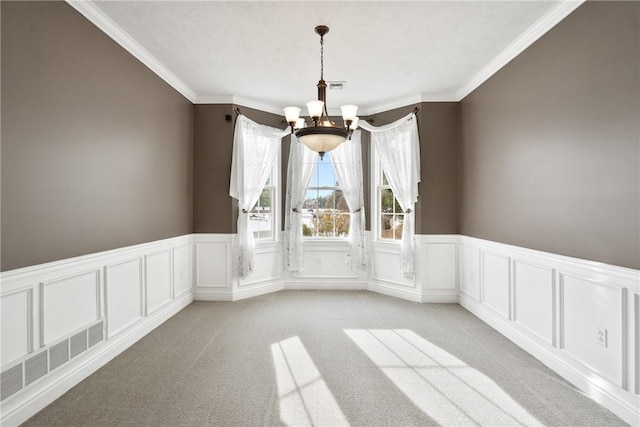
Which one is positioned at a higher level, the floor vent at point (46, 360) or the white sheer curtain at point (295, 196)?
the white sheer curtain at point (295, 196)

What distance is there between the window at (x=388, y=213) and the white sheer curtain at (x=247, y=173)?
174cm

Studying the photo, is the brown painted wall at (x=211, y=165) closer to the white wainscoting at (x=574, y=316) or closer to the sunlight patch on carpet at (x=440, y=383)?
the sunlight patch on carpet at (x=440, y=383)

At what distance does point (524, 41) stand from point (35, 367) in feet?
15.2

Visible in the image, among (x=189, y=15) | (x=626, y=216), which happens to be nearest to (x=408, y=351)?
(x=626, y=216)

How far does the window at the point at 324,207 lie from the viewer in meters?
5.65

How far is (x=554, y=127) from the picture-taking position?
9.19 feet

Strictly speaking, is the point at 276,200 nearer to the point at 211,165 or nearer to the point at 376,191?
the point at 211,165

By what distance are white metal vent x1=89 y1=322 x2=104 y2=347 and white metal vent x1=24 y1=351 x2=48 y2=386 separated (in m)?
0.44

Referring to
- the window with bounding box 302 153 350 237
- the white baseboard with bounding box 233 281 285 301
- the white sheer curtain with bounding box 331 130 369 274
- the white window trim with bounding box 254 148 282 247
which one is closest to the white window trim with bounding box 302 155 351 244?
the window with bounding box 302 153 350 237

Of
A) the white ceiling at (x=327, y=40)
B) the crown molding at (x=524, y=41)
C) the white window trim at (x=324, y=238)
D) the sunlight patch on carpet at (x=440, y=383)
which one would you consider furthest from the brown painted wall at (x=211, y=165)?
the crown molding at (x=524, y=41)

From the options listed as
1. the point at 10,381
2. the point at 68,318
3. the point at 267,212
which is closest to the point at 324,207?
the point at 267,212

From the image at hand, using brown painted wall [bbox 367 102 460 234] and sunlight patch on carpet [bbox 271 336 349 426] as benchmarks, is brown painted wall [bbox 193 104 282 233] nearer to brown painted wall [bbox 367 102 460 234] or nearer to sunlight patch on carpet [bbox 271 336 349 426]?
sunlight patch on carpet [bbox 271 336 349 426]

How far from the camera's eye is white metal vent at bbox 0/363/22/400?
6.68 feet

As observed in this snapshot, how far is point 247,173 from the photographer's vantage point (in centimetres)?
506
